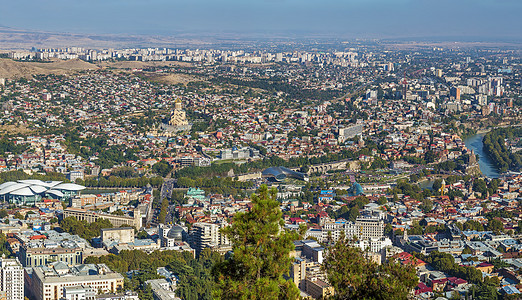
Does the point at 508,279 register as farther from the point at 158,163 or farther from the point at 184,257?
the point at 158,163

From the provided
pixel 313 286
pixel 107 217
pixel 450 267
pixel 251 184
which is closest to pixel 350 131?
pixel 251 184

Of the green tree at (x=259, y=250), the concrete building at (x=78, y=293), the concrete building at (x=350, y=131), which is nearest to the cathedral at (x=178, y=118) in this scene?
the concrete building at (x=350, y=131)

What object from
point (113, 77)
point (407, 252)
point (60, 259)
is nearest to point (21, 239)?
point (60, 259)

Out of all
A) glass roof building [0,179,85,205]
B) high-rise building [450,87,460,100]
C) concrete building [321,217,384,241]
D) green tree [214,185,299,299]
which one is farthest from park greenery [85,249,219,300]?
high-rise building [450,87,460,100]

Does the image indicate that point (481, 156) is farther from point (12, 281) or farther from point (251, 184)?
point (12, 281)

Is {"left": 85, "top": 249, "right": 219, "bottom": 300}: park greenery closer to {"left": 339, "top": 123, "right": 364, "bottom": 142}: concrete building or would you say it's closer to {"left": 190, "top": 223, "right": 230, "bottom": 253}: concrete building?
{"left": 190, "top": 223, "right": 230, "bottom": 253}: concrete building
